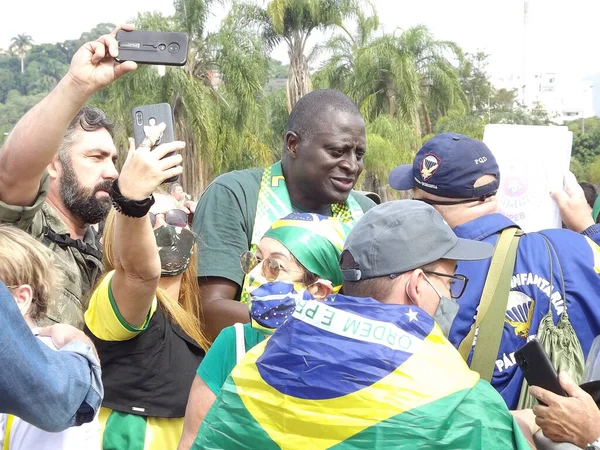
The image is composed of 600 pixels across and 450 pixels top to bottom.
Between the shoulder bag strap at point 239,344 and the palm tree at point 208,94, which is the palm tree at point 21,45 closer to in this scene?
the palm tree at point 208,94

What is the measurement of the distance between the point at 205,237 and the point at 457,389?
199cm

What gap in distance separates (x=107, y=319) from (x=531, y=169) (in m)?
1.96

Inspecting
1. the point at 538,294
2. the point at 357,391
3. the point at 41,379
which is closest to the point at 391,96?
the point at 538,294

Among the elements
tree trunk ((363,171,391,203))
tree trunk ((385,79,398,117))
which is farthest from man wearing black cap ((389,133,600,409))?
tree trunk ((385,79,398,117))

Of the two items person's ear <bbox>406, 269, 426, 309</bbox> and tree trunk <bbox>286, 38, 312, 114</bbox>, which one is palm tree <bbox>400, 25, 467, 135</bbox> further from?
person's ear <bbox>406, 269, 426, 309</bbox>

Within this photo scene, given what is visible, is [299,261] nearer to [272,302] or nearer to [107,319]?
[272,302]

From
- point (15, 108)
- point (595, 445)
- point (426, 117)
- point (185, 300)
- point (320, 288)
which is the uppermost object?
point (320, 288)

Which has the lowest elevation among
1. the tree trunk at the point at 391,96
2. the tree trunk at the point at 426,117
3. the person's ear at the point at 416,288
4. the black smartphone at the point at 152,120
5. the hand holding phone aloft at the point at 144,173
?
the tree trunk at the point at 426,117

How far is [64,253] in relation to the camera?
350 centimetres

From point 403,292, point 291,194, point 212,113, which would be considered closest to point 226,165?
point 212,113

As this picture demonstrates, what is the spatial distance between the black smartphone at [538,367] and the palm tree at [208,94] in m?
23.1

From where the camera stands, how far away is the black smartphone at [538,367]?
2.32m

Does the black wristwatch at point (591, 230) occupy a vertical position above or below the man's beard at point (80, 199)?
below

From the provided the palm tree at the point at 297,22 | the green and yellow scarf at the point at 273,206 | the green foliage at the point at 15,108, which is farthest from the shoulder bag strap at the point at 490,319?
the green foliage at the point at 15,108
